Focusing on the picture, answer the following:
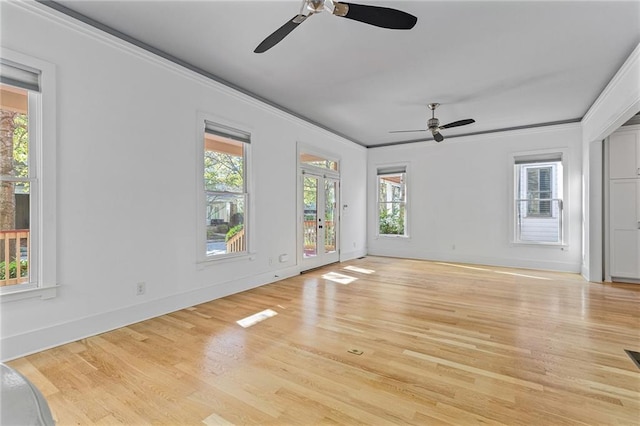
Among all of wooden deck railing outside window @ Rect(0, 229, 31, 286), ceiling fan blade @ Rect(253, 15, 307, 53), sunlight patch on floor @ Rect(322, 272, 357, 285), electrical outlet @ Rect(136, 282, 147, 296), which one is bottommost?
sunlight patch on floor @ Rect(322, 272, 357, 285)

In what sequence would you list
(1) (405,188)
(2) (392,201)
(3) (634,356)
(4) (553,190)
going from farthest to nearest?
(2) (392,201) → (1) (405,188) → (4) (553,190) → (3) (634,356)

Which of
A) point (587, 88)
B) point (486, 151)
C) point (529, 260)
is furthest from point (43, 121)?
point (529, 260)

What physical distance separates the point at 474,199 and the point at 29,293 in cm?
714

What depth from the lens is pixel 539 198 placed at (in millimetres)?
6141

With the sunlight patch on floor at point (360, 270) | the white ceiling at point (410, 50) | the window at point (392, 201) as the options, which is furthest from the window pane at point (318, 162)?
the sunlight patch on floor at point (360, 270)

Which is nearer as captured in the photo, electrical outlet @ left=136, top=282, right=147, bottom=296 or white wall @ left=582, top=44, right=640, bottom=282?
electrical outlet @ left=136, top=282, right=147, bottom=296

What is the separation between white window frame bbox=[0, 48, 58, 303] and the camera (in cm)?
255

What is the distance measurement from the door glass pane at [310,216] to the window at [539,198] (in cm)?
406

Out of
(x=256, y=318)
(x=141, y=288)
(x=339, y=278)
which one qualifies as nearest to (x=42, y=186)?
(x=141, y=288)

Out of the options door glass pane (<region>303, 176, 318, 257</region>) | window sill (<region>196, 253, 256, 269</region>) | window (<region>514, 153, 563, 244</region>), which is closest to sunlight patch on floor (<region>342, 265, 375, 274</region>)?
door glass pane (<region>303, 176, 318, 257</region>)

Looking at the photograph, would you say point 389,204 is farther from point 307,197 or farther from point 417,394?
point 417,394

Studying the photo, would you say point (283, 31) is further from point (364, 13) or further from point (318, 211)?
point (318, 211)

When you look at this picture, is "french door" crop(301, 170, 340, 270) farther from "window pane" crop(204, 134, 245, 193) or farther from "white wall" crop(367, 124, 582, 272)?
"white wall" crop(367, 124, 582, 272)

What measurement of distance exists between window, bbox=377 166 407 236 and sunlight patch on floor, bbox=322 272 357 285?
266 cm
